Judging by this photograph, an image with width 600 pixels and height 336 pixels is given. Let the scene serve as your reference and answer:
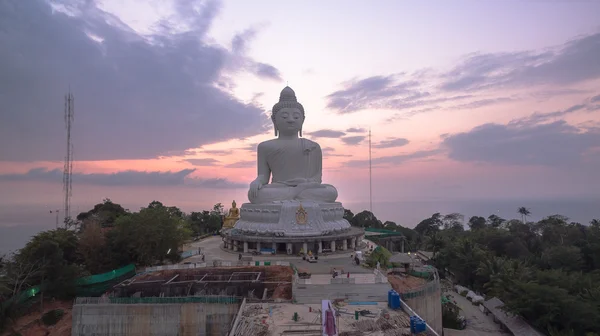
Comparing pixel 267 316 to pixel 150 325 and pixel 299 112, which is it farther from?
pixel 299 112

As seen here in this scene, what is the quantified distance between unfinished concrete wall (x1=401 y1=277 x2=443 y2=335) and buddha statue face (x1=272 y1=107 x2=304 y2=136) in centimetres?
1657

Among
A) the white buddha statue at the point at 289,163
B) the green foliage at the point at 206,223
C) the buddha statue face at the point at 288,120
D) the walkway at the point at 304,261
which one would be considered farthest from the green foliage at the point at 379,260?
the green foliage at the point at 206,223

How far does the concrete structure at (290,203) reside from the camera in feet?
83.5

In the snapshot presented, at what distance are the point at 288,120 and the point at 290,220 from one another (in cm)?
820

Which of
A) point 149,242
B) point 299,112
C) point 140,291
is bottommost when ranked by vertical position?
point 140,291

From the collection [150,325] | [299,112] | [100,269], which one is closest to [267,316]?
[150,325]

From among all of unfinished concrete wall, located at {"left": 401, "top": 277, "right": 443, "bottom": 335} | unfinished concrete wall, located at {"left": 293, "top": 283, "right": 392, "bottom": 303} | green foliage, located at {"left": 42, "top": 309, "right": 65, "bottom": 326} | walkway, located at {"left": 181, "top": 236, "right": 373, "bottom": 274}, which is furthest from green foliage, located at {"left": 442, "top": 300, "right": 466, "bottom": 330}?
green foliage, located at {"left": 42, "top": 309, "right": 65, "bottom": 326}

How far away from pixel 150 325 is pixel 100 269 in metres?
7.93

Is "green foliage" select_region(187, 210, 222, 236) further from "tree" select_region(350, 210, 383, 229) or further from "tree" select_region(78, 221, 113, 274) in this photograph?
"tree" select_region(78, 221, 113, 274)

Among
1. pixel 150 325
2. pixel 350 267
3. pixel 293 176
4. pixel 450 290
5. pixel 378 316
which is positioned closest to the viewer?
pixel 378 316

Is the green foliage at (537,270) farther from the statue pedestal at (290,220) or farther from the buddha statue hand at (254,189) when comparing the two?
the buddha statue hand at (254,189)

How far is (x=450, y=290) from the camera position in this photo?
24719 millimetres

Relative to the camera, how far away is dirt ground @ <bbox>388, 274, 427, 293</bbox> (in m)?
18.2

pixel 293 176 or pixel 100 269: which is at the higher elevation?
pixel 293 176
